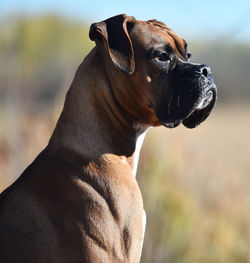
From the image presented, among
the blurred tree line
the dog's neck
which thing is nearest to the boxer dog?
the dog's neck

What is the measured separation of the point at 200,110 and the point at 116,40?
0.78 m

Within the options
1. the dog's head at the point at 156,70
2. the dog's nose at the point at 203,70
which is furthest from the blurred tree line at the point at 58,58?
the dog's nose at the point at 203,70

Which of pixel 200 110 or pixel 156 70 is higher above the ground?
pixel 156 70

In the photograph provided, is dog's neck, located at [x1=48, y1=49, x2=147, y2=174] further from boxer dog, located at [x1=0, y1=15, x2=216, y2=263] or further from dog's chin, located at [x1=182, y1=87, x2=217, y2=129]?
dog's chin, located at [x1=182, y1=87, x2=217, y2=129]

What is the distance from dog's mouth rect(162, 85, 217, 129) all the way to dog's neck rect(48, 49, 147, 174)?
312mm

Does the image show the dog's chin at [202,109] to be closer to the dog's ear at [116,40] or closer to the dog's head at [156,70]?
the dog's head at [156,70]

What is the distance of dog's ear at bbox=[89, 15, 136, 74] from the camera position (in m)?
4.55

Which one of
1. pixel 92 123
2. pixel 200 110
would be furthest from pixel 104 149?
pixel 200 110

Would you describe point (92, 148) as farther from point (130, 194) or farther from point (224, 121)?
point (224, 121)

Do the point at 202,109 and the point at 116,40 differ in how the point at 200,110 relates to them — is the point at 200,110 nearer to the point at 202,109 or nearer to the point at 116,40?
the point at 202,109

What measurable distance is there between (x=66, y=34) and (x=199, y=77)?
111ft

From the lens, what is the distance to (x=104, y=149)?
456cm

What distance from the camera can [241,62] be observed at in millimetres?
46844

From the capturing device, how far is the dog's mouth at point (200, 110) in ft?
15.5
